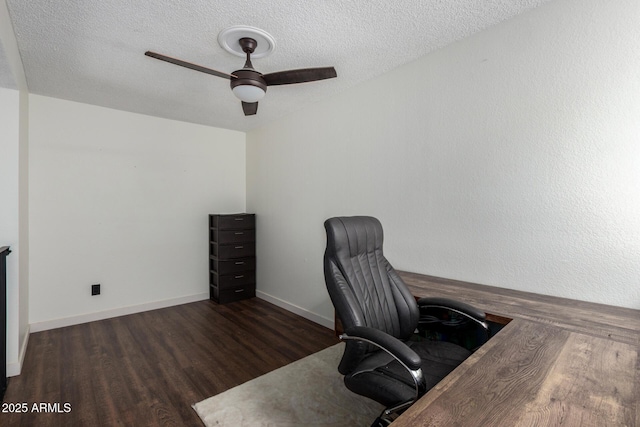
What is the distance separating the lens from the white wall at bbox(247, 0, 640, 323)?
1593 millimetres

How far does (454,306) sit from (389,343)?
594 mm

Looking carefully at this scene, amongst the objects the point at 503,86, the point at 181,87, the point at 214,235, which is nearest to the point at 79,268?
the point at 214,235

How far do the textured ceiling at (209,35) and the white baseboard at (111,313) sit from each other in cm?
237

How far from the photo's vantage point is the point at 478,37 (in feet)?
6.82

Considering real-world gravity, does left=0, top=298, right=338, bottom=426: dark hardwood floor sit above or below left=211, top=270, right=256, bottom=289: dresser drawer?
below

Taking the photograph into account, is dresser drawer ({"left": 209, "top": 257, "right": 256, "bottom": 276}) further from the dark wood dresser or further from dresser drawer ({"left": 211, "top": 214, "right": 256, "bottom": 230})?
dresser drawer ({"left": 211, "top": 214, "right": 256, "bottom": 230})

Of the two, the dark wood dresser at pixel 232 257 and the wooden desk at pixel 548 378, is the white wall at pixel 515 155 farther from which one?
the dark wood dresser at pixel 232 257

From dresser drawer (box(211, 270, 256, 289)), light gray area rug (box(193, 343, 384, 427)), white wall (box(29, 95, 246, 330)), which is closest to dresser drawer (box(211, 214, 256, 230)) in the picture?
white wall (box(29, 95, 246, 330))

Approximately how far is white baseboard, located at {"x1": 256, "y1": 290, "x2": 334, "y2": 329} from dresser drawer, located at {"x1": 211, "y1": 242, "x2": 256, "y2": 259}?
0.60 metres

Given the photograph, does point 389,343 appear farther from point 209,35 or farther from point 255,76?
point 209,35

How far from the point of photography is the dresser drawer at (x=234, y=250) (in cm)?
405

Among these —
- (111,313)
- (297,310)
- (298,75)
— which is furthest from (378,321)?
(111,313)

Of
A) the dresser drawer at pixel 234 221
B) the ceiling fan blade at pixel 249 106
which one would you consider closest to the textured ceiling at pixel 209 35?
the ceiling fan blade at pixel 249 106

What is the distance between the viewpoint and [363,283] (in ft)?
5.56
